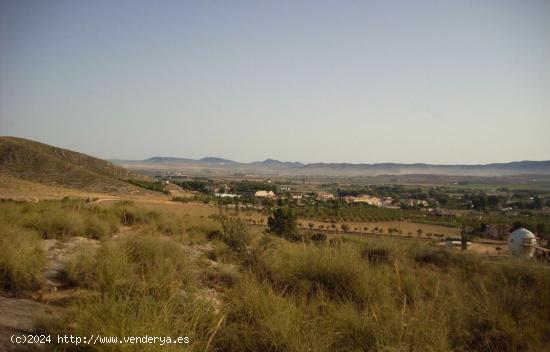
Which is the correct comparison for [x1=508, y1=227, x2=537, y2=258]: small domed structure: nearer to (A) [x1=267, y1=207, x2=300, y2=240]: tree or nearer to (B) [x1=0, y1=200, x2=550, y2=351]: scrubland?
(B) [x1=0, y1=200, x2=550, y2=351]: scrubland

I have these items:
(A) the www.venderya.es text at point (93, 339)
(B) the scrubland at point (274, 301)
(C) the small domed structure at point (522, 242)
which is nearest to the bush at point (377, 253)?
(B) the scrubland at point (274, 301)

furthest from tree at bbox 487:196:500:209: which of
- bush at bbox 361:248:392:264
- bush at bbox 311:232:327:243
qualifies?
bush at bbox 361:248:392:264

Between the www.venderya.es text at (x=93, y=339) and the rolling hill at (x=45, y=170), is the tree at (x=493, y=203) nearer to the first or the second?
the rolling hill at (x=45, y=170)

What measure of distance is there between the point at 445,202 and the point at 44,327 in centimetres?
9266

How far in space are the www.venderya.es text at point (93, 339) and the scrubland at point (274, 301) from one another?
0.16 feet

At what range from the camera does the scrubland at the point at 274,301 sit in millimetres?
3539

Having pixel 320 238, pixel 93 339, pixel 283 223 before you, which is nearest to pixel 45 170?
pixel 283 223

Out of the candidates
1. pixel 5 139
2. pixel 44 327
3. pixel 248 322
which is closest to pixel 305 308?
pixel 248 322

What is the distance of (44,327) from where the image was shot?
11.8 ft

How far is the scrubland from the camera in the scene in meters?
3.54

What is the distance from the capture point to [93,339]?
3150 millimetres

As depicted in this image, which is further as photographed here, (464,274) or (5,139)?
(5,139)

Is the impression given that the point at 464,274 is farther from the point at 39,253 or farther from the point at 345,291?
the point at 39,253

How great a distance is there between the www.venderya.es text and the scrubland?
1.9 inches
